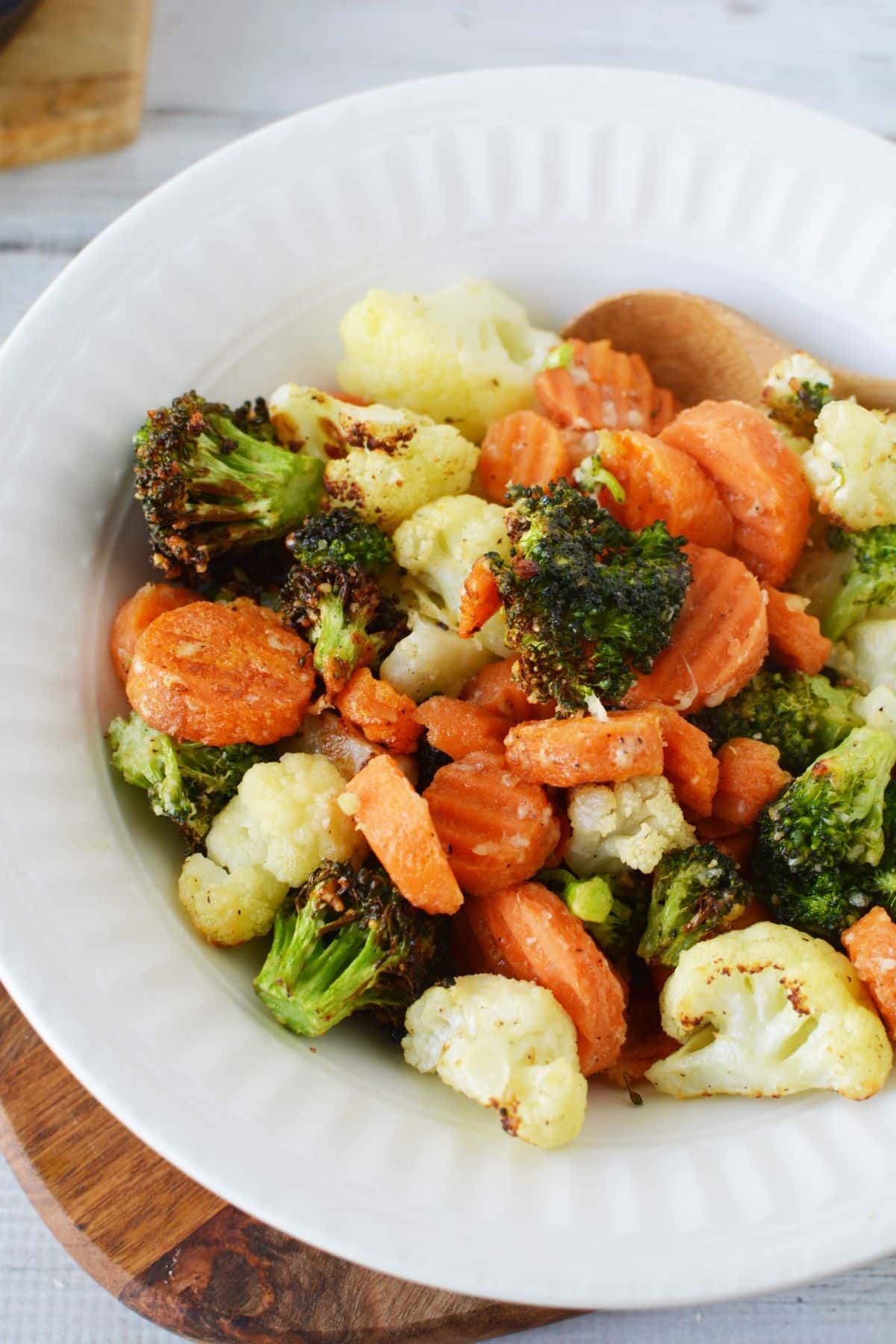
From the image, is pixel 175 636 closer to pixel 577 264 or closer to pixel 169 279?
pixel 169 279

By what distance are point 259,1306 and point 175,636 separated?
145 centimetres

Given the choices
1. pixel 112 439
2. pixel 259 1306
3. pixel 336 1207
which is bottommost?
pixel 259 1306

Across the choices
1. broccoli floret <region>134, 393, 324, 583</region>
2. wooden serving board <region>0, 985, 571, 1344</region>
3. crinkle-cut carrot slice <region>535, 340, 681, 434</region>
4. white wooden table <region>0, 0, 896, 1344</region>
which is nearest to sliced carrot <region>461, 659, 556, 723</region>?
broccoli floret <region>134, 393, 324, 583</region>

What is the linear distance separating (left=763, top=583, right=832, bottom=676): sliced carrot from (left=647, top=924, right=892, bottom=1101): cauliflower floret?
0.68 metres

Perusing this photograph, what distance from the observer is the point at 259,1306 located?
243 centimetres

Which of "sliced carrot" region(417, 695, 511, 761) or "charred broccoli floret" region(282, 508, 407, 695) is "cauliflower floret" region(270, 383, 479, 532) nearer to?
"charred broccoli floret" region(282, 508, 407, 695)

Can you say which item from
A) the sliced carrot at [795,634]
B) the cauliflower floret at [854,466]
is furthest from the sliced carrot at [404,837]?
the cauliflower floret at [854,466]

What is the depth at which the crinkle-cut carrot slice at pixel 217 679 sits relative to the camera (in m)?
2.37

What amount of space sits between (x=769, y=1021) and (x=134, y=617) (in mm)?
1580

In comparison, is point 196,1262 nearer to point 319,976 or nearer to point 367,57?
point 319,976

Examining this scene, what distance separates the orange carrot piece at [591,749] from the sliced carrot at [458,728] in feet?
0.32

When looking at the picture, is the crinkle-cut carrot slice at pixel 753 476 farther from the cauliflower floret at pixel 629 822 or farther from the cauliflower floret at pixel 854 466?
the cauliflower floret at pixel 629 822

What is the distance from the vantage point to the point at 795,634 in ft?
8.69

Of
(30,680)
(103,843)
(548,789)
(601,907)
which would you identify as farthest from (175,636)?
(601,907)
